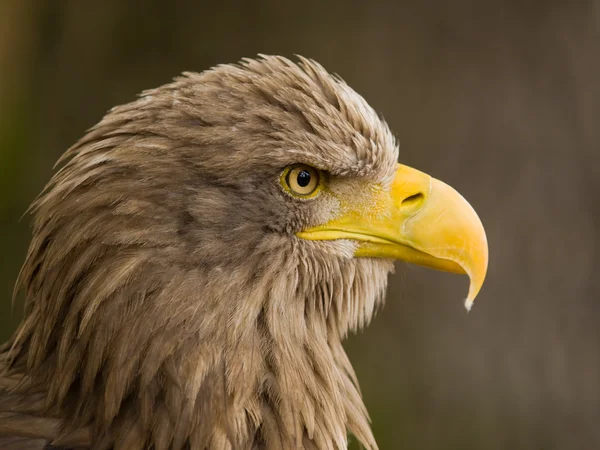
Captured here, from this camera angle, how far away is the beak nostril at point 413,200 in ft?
7.90

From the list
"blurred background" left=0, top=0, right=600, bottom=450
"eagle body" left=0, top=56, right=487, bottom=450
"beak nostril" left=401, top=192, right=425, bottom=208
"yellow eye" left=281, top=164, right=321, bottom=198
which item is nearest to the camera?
"eagle body" left=0, top=56, right=487, bottom=450

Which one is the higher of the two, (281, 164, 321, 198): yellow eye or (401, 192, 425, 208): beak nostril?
(401, 192, 425, 208): beak nostril

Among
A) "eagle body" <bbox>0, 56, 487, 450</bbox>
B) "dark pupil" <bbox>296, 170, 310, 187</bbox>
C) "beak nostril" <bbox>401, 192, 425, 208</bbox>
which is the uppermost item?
"beak nostril" <bbox>401, 192, 425, 208</bbox>

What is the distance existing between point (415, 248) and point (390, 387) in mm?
3208

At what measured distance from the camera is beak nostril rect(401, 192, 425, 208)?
241 centimetres

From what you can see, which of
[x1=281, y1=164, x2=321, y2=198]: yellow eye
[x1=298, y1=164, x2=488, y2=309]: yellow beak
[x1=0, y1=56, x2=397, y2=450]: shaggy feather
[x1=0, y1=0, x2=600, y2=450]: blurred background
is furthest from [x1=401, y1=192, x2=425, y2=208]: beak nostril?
[x1=0, y1=0, x2=600, y2=450]: blurred background

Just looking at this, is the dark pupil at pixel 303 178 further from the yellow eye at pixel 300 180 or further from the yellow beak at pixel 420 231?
the yellow beak at pixel 420 231

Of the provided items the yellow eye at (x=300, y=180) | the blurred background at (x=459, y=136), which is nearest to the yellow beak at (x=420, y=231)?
the yellow eye at (x=300, y=180)

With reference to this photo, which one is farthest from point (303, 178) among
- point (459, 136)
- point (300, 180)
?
point (459, 136)

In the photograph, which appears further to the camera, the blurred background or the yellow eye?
the blurred background

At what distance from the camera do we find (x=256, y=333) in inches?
86.1

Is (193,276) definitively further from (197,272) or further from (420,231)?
(420,231)

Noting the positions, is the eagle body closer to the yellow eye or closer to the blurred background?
the yellow eye

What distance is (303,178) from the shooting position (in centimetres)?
226
